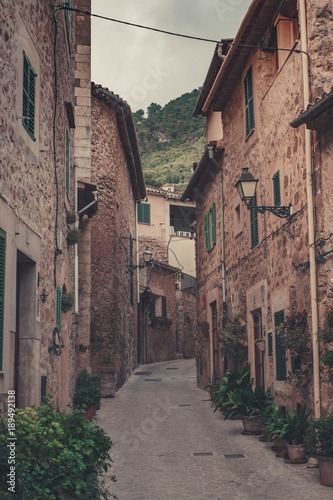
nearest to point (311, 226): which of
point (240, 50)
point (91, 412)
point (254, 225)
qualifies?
point (254, 225)

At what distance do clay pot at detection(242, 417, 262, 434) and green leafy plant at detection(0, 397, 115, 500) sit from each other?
5.68 meters

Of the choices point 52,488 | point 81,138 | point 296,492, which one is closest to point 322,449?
point 296,492

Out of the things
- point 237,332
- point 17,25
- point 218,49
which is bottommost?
point 237,332

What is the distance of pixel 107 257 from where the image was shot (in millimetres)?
17391

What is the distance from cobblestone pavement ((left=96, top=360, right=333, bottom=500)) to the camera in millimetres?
7195

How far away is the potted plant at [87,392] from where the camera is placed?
1268cm

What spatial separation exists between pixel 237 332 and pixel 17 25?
27.7 ft

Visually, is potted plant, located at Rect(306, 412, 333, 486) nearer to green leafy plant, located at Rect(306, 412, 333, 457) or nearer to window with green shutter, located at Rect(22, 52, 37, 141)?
green leafy plant, located at Rect(306, 412, 333, 457)

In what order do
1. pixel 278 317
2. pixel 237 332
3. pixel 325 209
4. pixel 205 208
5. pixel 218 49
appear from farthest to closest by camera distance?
pixel 205 208 → pixel 218 49 → pixel 237 332 → pixel 278 317 → pixel 325 209

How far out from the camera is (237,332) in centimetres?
1336

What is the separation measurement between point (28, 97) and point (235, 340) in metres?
7.76

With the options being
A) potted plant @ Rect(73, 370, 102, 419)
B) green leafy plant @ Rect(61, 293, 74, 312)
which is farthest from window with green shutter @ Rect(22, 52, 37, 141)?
potted plant @ Rect(73, 370, 102, 419)

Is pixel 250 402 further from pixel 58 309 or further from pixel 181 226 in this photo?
pixel 181 226

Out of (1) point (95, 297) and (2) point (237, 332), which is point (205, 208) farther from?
Answer: (2) point (237, 332)
